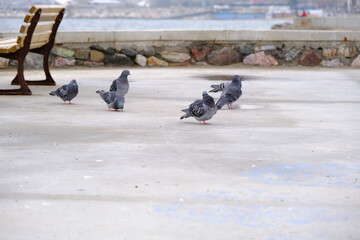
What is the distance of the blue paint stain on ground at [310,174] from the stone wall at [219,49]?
1067 centimetres

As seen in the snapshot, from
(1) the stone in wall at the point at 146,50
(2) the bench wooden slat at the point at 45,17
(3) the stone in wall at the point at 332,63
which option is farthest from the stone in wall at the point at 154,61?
(2) the bench wooden slat at the point at 45,17

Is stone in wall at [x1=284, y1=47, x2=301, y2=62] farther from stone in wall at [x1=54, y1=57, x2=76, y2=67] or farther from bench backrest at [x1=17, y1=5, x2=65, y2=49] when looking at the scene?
bench backrest at [x1=17, y1=5, x2=65, y2=49]

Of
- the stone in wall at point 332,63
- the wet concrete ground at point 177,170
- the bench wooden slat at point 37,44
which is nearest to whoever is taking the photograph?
the wet concrete ground at point 177,170

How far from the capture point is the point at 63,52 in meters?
16.8

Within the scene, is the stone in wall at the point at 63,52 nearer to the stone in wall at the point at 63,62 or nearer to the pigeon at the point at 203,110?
the stone in wall at the point at 63,62

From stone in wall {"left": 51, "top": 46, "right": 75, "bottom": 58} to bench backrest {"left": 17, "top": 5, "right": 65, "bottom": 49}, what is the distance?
9.61ft

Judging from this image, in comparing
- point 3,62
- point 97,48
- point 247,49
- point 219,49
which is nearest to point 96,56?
point 97,48

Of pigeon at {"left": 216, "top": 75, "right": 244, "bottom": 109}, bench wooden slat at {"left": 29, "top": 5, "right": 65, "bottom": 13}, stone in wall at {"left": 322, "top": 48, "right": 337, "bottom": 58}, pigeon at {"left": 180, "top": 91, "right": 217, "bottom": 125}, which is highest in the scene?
bench wooden slat at {"left": 29, "top": 5, "right": 65, "bottom": 13}

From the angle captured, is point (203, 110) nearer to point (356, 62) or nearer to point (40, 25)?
point (40, 25)

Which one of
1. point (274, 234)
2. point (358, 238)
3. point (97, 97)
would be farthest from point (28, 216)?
point (97, 97)

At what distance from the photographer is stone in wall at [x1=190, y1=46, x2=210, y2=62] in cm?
1761

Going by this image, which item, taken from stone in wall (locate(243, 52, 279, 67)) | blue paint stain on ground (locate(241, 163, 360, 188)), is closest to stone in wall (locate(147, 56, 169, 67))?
stone in wall (locate(243, 52, 279, 67))

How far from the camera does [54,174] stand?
249 inches

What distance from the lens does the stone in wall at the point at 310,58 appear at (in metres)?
17.5
